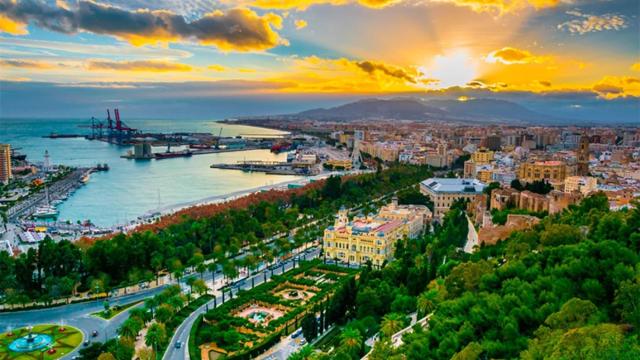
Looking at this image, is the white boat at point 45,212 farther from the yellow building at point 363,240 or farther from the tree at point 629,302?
the tree at point 629,302

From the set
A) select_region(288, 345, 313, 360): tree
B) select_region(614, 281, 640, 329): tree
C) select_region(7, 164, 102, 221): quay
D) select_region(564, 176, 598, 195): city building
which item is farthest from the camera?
select_region(7, 164, 102, 221): quay

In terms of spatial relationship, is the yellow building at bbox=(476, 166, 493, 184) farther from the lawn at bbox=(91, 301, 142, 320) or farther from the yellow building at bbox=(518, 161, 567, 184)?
the lawn at bbox=(91, 301, 142, 320)

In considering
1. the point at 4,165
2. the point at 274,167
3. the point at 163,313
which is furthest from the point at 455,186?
the point at 4,165

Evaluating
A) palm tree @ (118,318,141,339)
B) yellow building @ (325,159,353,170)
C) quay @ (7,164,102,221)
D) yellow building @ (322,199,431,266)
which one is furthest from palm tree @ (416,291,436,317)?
yellow building @ (325,159,353,170)

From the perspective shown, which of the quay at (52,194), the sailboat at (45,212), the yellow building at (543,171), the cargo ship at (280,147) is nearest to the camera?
the sailboat at (45,212)

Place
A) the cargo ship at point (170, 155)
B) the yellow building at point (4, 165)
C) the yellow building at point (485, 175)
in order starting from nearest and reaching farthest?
the yellow building at point (485, 175), the yellow building at point (4, 165), the cargo ship at point (170, 155)


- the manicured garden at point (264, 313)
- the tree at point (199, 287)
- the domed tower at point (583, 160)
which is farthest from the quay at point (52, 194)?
the domed tower at point (583, 160)

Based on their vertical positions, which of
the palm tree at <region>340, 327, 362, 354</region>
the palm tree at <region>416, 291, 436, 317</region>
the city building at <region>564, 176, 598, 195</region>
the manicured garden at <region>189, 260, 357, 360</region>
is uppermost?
the city building at <region>564, 176, 598, 195</region>
